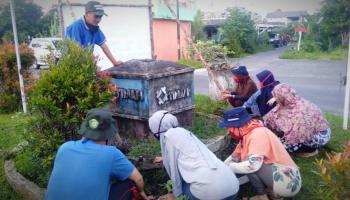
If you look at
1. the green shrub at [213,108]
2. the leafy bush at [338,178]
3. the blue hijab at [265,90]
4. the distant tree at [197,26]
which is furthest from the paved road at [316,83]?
the distant tree at [197,26]

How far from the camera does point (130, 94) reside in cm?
492

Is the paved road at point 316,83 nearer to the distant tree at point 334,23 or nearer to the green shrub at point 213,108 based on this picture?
the green shrub at point 213,108

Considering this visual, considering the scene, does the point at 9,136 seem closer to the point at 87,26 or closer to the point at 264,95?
the point at 87,26

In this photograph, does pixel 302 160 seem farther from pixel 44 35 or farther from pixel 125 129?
pixel 44 35

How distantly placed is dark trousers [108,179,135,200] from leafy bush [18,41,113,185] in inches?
43.6

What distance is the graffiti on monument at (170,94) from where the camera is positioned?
4.87m

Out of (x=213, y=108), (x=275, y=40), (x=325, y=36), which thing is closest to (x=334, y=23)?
(x=325, y=36)

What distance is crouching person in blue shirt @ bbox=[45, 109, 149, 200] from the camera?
2842mm

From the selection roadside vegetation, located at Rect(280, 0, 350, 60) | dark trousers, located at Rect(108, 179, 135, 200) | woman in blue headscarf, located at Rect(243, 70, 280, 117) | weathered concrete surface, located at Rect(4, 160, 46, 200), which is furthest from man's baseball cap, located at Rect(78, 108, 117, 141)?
roadside vegetation, located at Rect(280, 0, 350, 60)

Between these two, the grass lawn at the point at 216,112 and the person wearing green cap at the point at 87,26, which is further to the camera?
the person wearing green cap at the point at 87,26

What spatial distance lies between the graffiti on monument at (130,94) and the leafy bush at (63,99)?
582 mm

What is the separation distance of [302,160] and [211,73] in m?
2.96

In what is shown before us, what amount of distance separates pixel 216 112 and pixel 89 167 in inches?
153

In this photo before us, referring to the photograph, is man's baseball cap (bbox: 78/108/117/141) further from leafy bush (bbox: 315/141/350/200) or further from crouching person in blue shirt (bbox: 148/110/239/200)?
leafy bush (bbox: 315/141/350/200)
